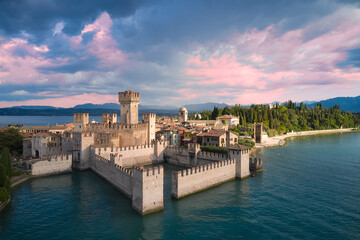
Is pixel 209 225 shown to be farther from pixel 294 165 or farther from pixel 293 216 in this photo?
pixel 294 165

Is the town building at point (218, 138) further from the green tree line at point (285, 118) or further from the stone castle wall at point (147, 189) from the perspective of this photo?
the stone castle wall at point (147, 189)

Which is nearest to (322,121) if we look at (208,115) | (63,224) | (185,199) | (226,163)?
(208,115)

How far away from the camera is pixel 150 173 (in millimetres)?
17516

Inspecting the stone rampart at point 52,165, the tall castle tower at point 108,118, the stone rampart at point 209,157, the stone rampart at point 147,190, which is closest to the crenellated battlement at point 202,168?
the stone rampart at point 209,157

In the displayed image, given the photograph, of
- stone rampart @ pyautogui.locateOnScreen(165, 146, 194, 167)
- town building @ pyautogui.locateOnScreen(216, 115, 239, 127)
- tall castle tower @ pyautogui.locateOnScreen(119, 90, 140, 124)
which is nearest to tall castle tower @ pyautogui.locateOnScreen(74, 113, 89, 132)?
tall castle tower @ pyautogui.locateOnScreen(119, 90, 140, 124)

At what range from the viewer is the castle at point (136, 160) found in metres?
18.1

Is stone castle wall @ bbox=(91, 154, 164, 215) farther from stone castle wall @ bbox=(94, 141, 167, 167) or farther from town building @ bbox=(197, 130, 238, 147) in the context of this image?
town building @ bbox=(197, 130, 238, 147)

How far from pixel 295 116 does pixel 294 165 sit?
7551 cm

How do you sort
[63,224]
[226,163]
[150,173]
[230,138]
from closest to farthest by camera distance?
[63,224]
[150,173]
[226,163]
[230,138]

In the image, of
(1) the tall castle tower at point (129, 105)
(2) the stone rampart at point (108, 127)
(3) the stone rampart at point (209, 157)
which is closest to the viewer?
(3) the stone rampart at point (209, 157)

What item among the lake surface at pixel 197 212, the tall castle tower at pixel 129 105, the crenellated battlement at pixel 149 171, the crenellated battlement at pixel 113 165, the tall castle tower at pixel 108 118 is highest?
the tall castle tower at pixel 129 105

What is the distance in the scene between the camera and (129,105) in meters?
40.1

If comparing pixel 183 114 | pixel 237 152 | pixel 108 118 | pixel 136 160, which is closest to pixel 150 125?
pixel 136 160

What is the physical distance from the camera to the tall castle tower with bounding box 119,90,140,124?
3977cm
